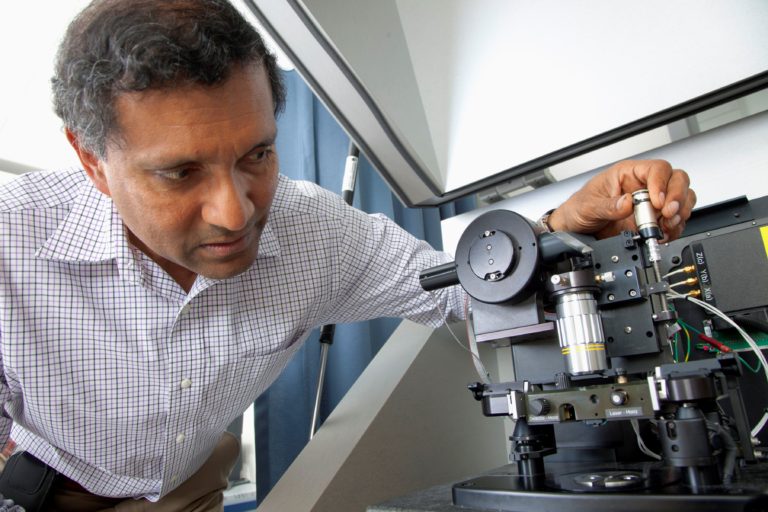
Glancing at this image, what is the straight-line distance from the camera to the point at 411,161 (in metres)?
1.24

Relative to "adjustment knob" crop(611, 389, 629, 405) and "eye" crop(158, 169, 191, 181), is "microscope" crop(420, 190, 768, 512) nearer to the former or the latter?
"adjustment knob" crop(611, 389, 629, 405)

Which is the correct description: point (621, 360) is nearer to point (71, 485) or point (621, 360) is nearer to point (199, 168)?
point (199, 168)

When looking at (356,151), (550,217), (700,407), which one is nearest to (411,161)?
(356,151)

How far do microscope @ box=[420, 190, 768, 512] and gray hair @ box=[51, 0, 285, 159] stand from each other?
1.40 feet

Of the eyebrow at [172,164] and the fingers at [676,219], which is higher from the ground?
the eyebrow at [172,164]

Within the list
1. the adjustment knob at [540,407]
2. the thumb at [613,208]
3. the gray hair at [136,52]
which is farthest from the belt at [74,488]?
the thumb at [613,208]

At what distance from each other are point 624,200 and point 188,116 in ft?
1.90

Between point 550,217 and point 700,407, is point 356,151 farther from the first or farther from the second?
point 700,407

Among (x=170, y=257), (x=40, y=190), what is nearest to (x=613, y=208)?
(x=170, y=257)

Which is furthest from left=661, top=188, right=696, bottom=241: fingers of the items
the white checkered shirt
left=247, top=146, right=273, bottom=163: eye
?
left=247, top=146, right=273, bottom=163: eye

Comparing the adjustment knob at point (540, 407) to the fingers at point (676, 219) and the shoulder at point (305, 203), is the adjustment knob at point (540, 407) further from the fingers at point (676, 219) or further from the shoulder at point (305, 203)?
the shoulder at point (305, 203)

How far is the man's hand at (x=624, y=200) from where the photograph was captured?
725 mm

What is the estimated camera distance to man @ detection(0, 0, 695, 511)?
0.74 metres

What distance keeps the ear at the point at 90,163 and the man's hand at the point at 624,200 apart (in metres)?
0.73
